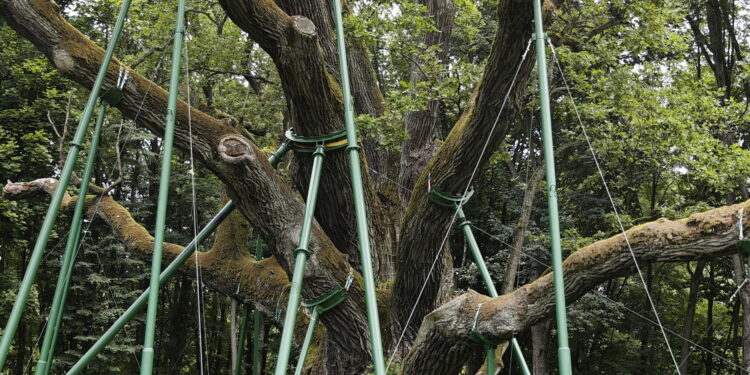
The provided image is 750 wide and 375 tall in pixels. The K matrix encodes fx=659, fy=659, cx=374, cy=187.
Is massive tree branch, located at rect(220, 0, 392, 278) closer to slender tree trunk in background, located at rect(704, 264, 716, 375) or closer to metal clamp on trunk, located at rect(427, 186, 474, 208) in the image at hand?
metal clamp on trunk, located at rect(427, 186, 474, 208)

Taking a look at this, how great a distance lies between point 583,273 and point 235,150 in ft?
6.93

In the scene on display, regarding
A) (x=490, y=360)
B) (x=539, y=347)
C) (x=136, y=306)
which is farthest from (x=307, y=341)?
(x=539, y=347)

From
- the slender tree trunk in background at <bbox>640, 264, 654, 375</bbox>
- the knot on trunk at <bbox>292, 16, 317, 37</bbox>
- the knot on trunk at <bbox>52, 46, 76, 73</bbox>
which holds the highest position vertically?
the knot on trunk at <bbox>292, 16, 317, 37</bbox>

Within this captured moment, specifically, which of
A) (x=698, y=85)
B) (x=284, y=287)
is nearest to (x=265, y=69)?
(x=284, y=287)

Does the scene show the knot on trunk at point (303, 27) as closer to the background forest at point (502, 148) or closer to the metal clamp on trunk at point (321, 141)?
the metal clamp on trunk at point (321, 141)

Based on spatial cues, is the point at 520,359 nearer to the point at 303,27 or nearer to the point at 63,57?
the point at 303,27

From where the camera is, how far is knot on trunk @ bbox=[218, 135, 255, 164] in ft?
12.8

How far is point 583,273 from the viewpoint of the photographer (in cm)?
306

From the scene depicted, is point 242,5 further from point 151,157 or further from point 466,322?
point 151,157

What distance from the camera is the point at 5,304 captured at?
11.1 metres

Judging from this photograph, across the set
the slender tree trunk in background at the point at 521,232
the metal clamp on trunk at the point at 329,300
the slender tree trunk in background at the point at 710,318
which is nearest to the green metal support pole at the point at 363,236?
the metal clamp on trunk at the point at 329,300

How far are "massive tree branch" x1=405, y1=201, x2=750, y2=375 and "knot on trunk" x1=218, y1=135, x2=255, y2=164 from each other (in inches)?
56.5

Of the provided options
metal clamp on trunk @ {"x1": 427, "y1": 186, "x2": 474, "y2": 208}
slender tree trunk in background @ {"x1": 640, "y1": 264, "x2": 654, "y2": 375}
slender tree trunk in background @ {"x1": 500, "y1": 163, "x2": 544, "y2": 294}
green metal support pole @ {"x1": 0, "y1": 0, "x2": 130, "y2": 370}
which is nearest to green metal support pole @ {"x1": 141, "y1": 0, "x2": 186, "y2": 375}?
green metal support pole @ {"x1": 0, "y1": 0, "x2": 130, "y2": 370}

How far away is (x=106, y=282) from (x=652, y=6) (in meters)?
10.0
